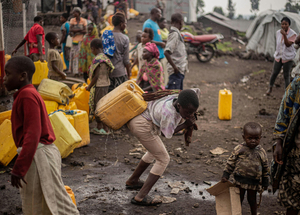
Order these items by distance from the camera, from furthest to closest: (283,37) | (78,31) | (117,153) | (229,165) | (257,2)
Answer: (257,2) < (78,31) < (283,37) < (117,153) < (229,165)

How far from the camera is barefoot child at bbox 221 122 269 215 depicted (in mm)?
3172

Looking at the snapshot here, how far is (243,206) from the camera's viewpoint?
3781mm

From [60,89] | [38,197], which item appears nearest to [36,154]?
[38,197]

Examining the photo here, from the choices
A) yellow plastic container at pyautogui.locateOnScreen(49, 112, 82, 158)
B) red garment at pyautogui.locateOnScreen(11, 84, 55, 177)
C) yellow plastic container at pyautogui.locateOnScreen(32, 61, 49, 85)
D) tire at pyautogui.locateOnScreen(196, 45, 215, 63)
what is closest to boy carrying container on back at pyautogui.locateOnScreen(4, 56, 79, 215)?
red garment at pyautogui.locateOnScreen(11, 84, 55, 177)

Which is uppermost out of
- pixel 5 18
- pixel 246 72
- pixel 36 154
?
pixel 5 18

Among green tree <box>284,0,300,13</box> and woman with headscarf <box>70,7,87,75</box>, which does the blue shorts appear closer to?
woman with headscarf <box>70,7,87,75</box>

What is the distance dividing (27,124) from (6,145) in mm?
2458

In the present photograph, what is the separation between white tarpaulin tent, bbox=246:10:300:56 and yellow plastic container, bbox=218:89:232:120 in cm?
1002

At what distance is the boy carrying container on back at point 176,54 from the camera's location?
646 cm

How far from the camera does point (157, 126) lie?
12.2 feet

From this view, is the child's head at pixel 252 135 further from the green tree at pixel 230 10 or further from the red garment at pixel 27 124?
the green tree at pixel 230 10

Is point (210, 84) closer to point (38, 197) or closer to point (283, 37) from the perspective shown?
point (283, 37)

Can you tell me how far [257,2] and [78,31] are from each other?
21.1 m

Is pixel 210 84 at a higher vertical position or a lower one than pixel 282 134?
lower
